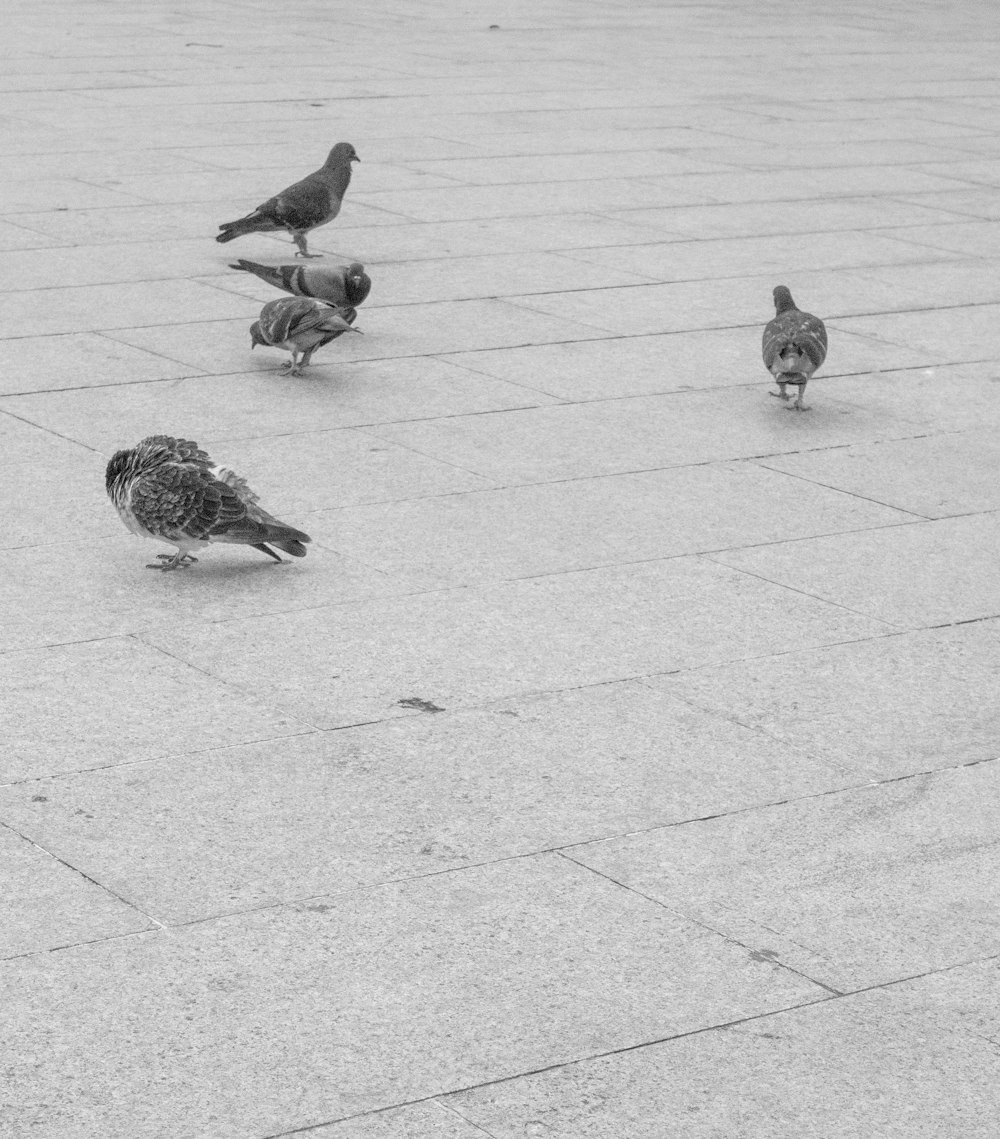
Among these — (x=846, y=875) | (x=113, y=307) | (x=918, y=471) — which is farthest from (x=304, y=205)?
(x=846, y=875)

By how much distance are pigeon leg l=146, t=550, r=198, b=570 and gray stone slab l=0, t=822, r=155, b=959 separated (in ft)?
7.98

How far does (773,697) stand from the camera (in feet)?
22.1

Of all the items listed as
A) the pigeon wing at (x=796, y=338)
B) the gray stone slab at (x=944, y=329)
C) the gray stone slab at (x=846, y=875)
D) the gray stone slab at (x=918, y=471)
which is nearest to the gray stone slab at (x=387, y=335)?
the pigeon wing at (x=796, y=338)

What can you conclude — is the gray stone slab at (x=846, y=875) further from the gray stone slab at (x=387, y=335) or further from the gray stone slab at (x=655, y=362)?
the gray stone slab at (x=387, y=335)

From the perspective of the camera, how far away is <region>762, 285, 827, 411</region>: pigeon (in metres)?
10.0

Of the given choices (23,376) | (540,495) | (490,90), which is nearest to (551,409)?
(540,495)

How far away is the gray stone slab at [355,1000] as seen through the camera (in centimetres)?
439

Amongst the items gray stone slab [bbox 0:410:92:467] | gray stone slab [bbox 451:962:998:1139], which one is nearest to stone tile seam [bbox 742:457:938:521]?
gray stone slab [bbox 0:410:92:467]

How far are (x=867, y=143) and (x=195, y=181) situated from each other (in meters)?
6.83

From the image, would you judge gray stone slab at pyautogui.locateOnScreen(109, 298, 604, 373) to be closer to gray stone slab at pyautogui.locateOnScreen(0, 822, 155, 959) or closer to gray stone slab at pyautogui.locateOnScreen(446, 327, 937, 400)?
gray stone slab at pyautogui.locateOnScreen(446, 327, 937, 400)

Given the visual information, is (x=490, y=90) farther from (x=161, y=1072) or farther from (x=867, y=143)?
(x=161, y=1072)

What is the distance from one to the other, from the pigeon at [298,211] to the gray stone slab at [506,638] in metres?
5.70

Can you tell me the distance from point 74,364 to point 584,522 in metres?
3.49

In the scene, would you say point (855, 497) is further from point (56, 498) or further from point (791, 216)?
point (791, 216)
